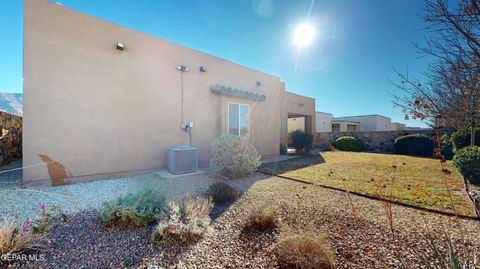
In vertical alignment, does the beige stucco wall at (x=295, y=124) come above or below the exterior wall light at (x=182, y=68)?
below

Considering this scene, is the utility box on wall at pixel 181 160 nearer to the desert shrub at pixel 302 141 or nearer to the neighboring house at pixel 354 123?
the desert shrub at pixel 302 141

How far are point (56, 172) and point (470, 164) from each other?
12.8m

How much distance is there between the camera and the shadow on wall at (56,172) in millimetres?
5460

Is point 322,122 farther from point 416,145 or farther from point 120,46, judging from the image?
point 120,46

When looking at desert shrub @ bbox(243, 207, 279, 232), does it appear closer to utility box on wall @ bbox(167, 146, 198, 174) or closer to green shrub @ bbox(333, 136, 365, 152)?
utility box on wall @ bbox(167, 146, 198, 174)

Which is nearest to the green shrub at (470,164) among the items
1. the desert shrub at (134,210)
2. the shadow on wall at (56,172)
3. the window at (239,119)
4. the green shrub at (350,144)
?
the window at (239,119)

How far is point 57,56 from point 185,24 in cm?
459

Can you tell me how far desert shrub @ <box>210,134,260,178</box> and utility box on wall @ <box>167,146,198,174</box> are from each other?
903 mm

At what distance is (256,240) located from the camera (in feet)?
9.29

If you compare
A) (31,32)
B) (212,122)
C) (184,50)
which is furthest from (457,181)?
(31,32)

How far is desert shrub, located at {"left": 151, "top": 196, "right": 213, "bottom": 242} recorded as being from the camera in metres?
2.79

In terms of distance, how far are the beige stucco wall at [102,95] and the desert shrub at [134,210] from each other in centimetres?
375

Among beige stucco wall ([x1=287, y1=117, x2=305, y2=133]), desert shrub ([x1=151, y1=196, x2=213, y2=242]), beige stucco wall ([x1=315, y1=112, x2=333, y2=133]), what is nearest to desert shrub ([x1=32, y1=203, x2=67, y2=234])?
desert shrub ([x1=151, y1=196, x2=213, y2=242])

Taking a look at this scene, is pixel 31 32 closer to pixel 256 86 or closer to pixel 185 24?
pixel 185 24
